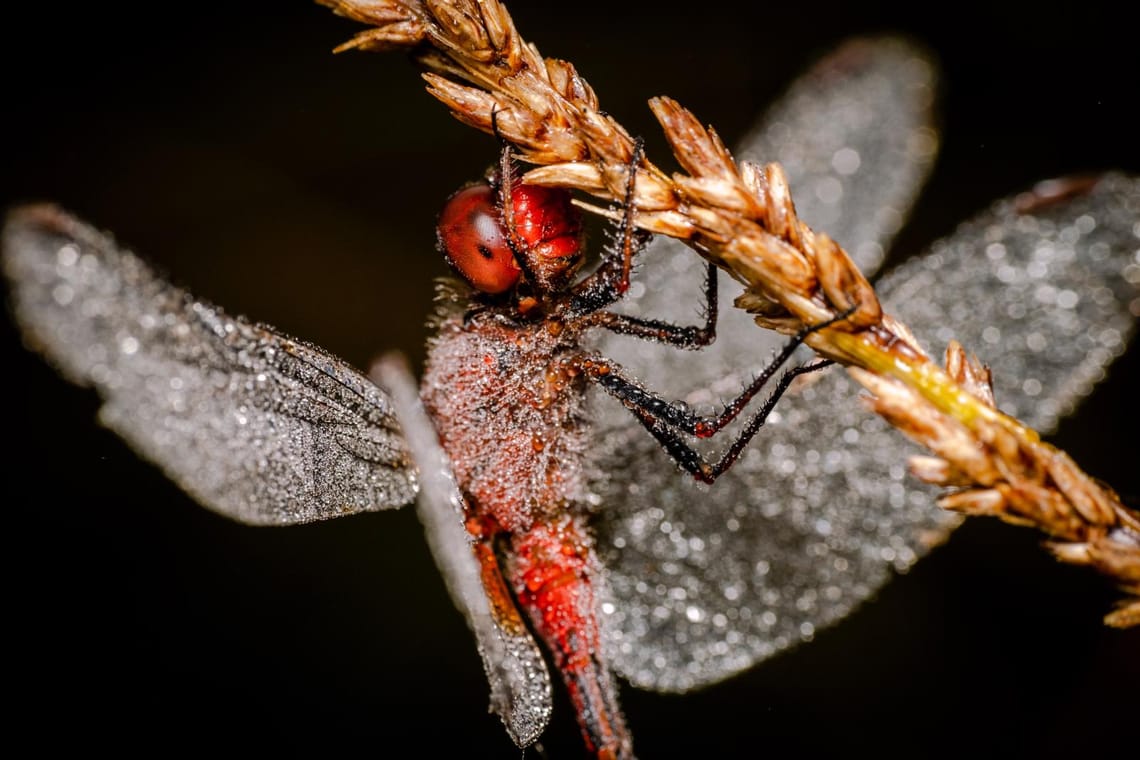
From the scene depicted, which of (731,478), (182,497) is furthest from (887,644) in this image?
(182,497)

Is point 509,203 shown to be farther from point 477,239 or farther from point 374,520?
point 374,520

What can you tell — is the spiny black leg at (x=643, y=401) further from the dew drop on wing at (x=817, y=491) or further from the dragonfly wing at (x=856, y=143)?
the dragonfly wing at (x=856, y=143)

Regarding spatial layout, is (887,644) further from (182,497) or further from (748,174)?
(182,497)

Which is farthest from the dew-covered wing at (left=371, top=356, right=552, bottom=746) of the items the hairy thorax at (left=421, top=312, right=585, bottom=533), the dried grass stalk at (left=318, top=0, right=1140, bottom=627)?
the dried grass stalk at (left=318, top=0, right=1140, bottom=627)

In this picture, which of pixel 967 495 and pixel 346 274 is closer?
pixel 967 495

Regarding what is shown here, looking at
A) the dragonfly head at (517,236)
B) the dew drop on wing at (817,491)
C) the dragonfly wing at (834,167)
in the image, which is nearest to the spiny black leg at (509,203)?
the dragonfly head at (517,236)

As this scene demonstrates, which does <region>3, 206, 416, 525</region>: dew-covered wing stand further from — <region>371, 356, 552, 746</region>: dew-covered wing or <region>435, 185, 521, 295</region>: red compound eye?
<region>435, 185, 521, 295</region>: red compound eye
